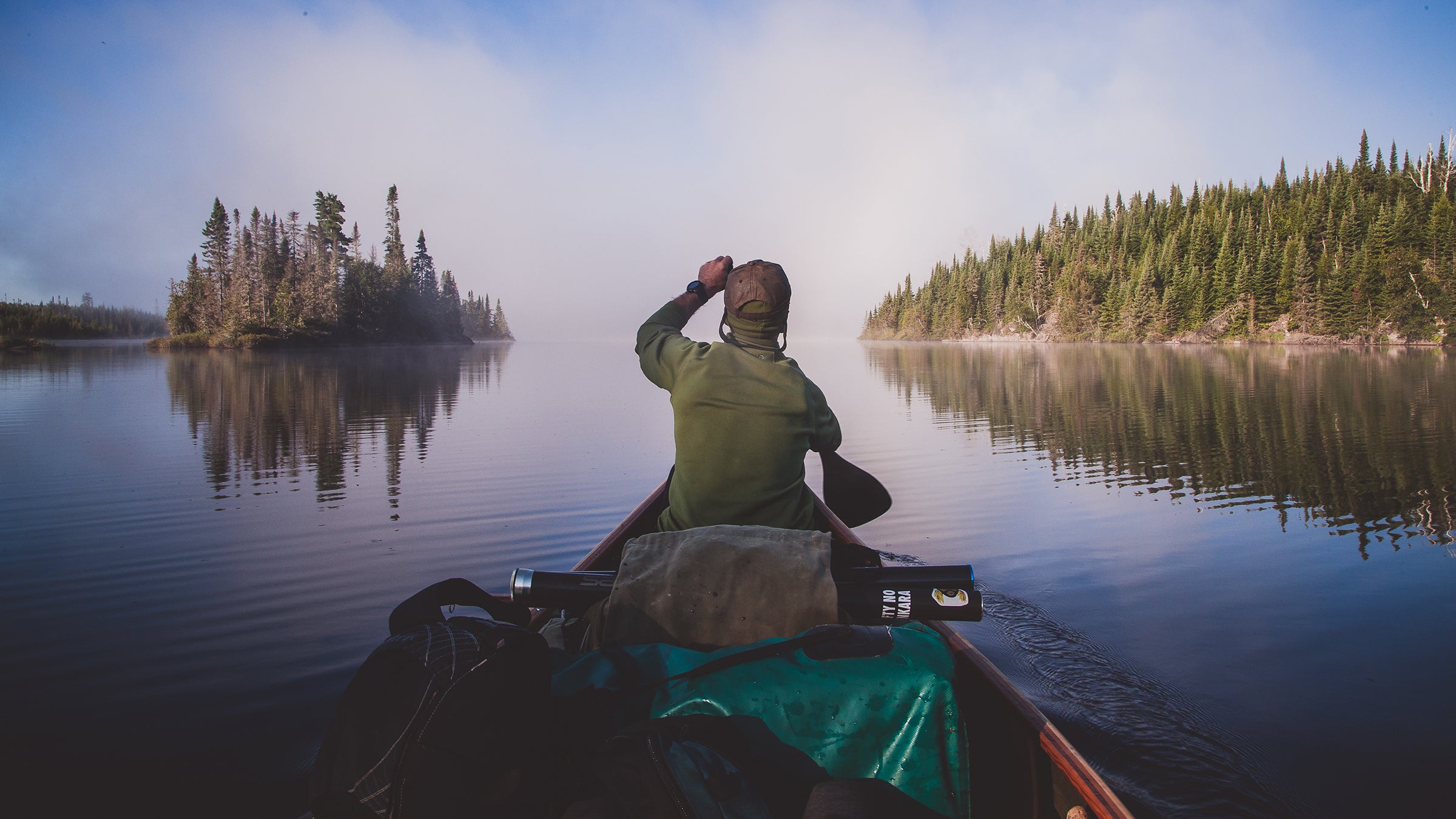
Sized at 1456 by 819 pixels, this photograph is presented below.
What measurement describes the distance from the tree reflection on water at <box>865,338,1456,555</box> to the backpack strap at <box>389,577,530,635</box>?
9114mm

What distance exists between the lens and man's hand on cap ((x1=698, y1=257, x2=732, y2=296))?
3836 millimetres

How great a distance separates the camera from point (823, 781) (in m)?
1.76

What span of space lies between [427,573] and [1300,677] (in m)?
7.19

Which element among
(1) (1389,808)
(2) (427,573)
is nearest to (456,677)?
(1) (1389,808)

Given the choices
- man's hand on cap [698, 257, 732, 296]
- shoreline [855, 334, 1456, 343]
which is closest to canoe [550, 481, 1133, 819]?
man's hand on cap [698, 257, 732, 296]

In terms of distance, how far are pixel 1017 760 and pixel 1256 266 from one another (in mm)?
83174

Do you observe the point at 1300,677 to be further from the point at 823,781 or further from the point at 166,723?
the point at 166,723

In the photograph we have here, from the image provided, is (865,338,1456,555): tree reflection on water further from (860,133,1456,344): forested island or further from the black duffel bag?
(860,133,1456,344): forested island

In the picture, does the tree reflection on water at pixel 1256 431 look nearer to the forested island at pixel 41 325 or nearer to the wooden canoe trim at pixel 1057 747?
the wooden canoe trim at pixel 1057 747

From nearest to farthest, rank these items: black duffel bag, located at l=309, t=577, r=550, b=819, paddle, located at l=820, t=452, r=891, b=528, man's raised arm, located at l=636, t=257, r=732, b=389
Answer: black duffel bag, located at l=309, t=577, r=550, b=819
man's raised arm, located at l=636, t=257, r=732, b=389
paddle, located at l=820, t=452, r=891, b=528

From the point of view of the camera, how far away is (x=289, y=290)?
6675cm

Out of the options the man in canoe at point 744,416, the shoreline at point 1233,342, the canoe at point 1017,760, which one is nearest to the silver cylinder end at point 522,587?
the man in canoe at point 744,416

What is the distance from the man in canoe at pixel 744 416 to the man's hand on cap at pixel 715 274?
373 millimetres

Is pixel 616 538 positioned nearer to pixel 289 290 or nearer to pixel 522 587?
pixel 522 587
